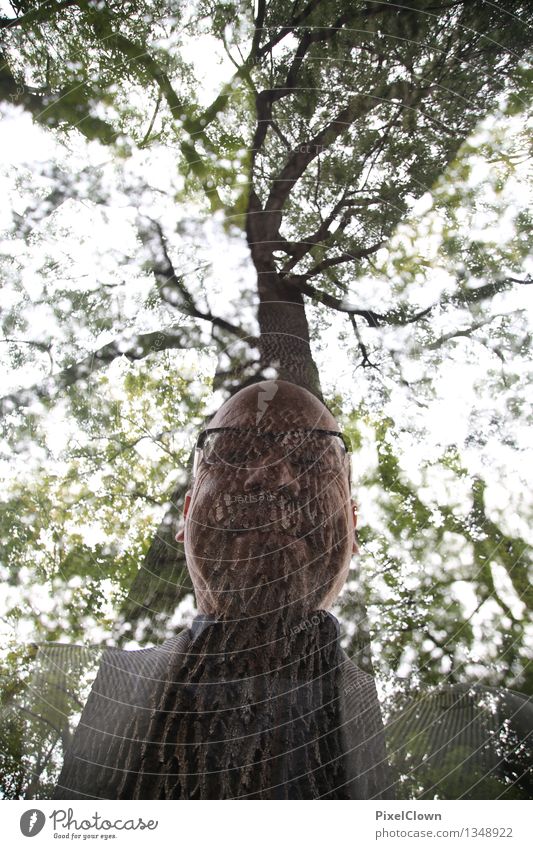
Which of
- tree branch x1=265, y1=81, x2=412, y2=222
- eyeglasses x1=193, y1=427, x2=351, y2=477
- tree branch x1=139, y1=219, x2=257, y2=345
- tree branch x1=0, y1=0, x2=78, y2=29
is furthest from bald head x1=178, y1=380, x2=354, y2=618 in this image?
tree branch x1=0, y1=0, x2=78, y2=29

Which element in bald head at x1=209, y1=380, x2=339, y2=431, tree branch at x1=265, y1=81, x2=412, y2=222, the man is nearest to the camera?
the man

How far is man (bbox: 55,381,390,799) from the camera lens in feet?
2.21

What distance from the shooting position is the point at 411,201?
959 millimetres

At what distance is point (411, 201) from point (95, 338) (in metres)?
0.61

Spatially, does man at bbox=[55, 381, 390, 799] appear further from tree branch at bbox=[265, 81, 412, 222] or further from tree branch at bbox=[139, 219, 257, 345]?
tree branch at bbox=[265, 81, 412, 222]

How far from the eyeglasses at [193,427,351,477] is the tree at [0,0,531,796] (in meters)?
0.04

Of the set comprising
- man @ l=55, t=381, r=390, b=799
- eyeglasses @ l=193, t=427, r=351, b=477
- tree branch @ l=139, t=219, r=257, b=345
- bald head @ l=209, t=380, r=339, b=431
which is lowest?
man @ l=55, t=381, r=390, b=799

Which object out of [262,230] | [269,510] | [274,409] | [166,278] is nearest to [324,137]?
[262,230]

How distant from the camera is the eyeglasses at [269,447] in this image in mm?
845

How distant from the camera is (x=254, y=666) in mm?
719

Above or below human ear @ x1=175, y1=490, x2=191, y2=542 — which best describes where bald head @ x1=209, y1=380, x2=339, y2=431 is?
above
